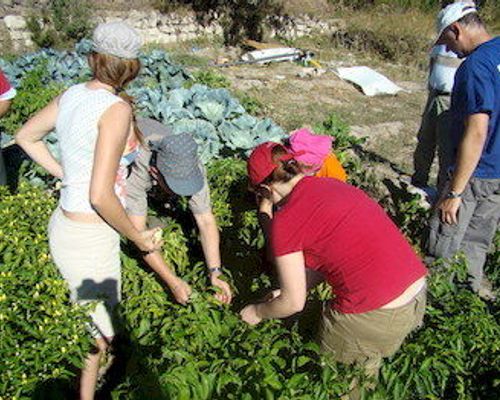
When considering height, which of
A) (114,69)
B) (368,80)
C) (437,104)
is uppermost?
(114,69)

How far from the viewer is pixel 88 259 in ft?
7.16

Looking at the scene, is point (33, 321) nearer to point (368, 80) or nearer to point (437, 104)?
point (437, 104)

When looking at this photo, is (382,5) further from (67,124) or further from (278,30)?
(67,124)

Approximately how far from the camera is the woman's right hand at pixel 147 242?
7.25 feet

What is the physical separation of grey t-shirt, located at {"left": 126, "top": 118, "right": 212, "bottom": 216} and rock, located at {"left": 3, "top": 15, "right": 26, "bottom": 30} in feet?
32.7

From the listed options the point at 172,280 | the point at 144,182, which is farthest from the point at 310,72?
the point at 172,280

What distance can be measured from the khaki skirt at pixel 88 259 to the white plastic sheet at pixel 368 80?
8075 mm

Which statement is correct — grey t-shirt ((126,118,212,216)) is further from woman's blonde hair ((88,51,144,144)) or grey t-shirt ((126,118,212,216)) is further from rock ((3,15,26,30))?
rock ((3,15,26,30))

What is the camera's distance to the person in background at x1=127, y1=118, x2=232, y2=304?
2.36m

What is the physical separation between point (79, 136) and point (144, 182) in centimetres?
70

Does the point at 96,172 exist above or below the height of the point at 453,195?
above

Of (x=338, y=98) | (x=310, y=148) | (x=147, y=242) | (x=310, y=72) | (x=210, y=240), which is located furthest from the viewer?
(x=310, y=72)

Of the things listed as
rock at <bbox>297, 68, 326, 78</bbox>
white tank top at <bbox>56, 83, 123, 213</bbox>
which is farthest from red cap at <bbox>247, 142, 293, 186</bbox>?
rock at <bbox>297, 68, 326, 78</bbox>

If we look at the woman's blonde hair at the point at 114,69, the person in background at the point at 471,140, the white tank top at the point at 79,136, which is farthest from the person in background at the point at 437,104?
the white tank top at the point at 79,136
